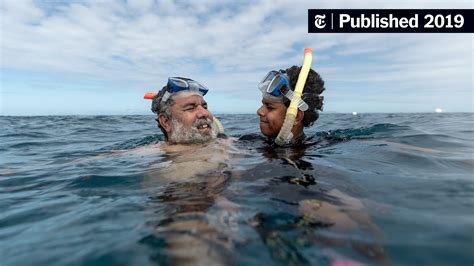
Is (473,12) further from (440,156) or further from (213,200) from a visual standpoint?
(213,200)

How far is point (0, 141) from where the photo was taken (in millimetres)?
9812

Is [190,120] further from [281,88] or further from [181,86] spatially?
[281,88]

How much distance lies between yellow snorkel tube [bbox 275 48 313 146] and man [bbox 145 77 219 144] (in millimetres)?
1428

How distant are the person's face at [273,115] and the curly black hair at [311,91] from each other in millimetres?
448

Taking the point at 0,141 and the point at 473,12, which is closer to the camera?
the point at 473,12

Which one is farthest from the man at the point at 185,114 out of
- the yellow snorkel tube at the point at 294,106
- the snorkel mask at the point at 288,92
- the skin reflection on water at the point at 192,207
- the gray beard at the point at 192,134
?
the yellow snorkel tube at the point at 294,106

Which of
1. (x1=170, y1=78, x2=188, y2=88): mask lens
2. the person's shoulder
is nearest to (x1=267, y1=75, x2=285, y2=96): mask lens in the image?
the person's shoulder

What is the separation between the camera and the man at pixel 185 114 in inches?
235

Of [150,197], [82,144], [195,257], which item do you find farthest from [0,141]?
[195,257]

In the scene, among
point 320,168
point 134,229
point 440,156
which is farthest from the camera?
point 440,156

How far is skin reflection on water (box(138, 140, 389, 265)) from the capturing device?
2.06 metres

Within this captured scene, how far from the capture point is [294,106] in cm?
509

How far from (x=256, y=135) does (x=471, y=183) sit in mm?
3734

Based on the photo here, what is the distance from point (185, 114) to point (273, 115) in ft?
5.40
